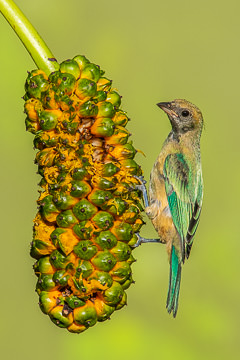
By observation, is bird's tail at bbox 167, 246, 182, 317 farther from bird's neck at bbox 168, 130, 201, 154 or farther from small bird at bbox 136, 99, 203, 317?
bird's neck at bbox 168, 130, 201, 154

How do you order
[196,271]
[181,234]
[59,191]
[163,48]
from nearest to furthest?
1. [59,191]
2. [181,234]
3. [196,271]
4. [163,48]

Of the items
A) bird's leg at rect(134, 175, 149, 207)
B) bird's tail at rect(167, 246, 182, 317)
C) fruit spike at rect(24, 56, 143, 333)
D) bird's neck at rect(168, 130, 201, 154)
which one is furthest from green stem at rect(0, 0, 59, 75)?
bird's neck at rect(168, 130, 201, 154)

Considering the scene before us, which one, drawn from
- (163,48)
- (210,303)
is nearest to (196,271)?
(210,303)

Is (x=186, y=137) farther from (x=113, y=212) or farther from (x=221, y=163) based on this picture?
(x=113, y=212)

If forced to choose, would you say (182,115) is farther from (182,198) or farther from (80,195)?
(80,195)

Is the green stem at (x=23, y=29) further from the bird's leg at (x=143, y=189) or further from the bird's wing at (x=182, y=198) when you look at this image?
the bird's wing at (x=182, y=198)

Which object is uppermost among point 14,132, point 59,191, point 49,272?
point 14,132
